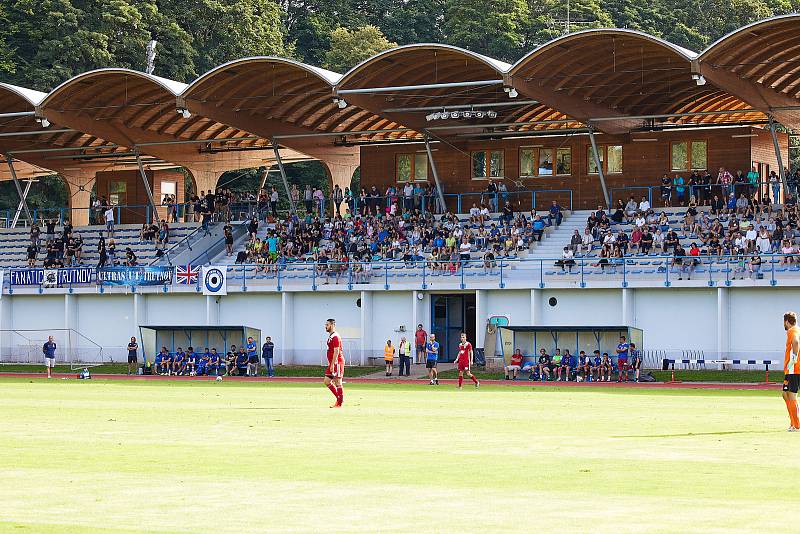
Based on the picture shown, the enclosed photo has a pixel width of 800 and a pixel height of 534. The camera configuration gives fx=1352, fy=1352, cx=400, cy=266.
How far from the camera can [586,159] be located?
57.1 metres

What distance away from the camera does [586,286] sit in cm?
4603

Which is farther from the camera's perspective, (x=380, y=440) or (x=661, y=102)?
(x=661, y=102)

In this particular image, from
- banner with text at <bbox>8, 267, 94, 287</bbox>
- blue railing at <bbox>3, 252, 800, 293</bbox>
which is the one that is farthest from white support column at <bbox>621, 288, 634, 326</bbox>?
banner with text at <bbox>8, 267, 94, 287</bbox>

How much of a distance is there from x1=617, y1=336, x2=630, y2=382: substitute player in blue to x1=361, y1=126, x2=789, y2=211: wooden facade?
15.1 m

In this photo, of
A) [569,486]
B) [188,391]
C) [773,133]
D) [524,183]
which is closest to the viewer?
[569,486]

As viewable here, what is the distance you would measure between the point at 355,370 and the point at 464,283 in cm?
491

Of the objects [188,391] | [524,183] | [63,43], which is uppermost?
[63,43]

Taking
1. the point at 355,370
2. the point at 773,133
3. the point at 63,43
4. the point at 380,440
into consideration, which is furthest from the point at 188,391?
the point at 63,43

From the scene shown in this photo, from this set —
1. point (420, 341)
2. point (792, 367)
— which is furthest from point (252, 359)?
point (792, 367)

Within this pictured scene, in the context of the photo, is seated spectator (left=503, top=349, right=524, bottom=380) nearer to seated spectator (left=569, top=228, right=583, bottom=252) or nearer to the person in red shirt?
the person in red shirt

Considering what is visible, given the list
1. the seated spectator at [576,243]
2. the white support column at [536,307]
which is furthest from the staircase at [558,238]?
the white support column at [536,307]

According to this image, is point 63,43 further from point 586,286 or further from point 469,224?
point 586,286

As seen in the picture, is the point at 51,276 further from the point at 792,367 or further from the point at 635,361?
the point at 792,367

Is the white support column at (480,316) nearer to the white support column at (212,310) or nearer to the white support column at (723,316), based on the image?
the white support column at (723,316)
